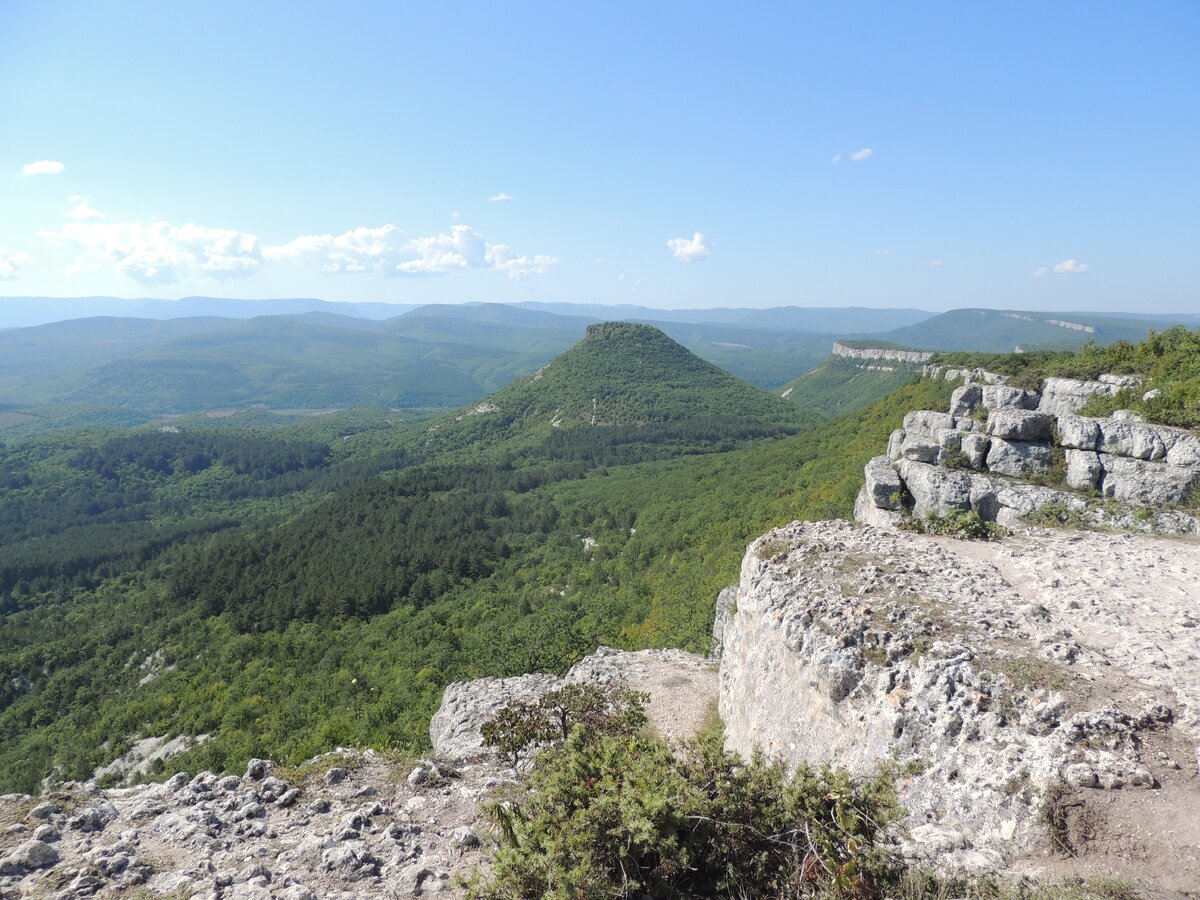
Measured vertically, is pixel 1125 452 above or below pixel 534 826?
above

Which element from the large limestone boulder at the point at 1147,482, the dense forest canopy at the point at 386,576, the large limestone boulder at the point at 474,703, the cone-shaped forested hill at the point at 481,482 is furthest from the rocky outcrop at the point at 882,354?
the large limestone boulder at the point at 474,703

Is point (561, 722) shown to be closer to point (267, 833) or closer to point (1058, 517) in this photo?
point (267, 833)

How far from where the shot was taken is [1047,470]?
754 inches

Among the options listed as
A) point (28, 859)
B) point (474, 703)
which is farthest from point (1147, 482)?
point (28, 859)

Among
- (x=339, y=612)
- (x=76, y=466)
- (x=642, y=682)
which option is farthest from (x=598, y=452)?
(x=76, y=466)

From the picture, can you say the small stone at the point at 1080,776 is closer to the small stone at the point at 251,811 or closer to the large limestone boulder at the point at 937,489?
the large limestone boulder at the point at 937,489

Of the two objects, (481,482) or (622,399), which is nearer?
(481,482)

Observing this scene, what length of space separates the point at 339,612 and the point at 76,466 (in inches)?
4770

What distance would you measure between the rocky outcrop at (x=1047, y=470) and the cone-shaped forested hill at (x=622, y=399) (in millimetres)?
81421

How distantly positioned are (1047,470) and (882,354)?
15844 cm

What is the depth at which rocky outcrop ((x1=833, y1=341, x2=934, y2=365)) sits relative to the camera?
5591 inches

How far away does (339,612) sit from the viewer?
153 feet

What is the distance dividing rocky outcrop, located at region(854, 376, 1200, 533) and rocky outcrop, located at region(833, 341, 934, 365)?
127583 mm

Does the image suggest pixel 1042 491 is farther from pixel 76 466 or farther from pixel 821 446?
pixel 76 466
